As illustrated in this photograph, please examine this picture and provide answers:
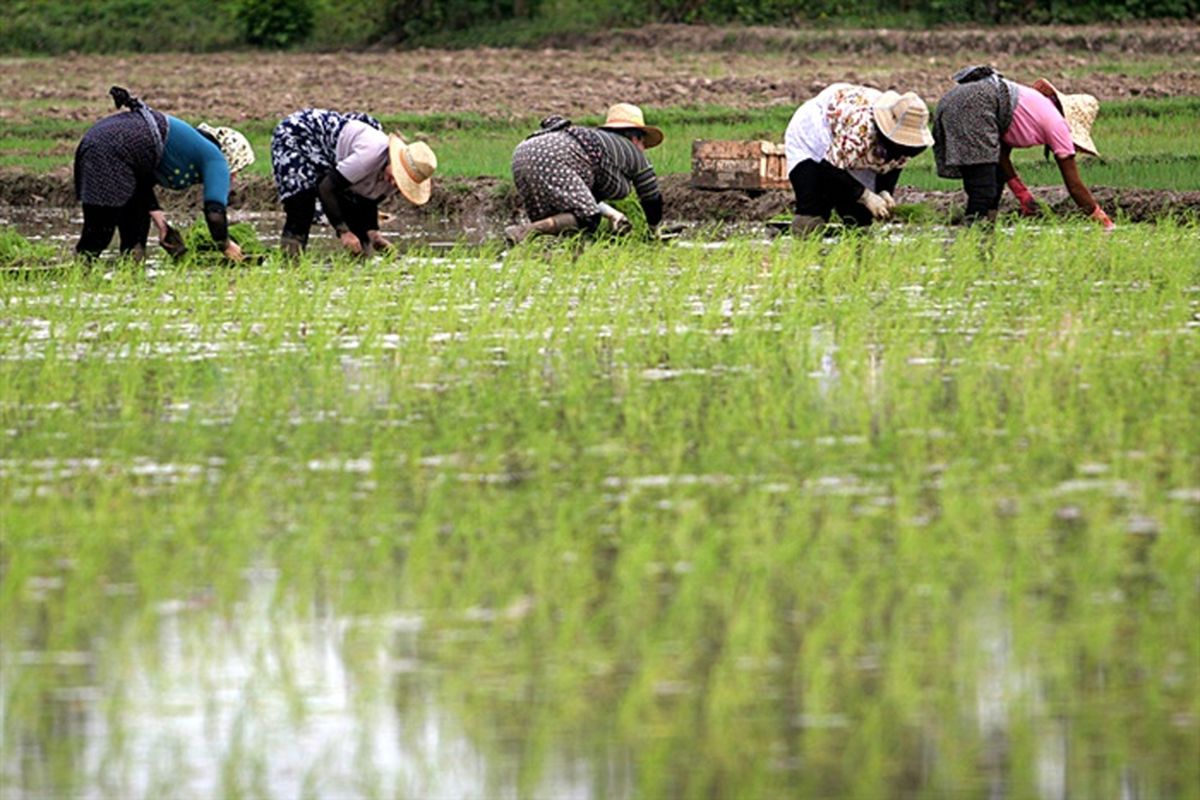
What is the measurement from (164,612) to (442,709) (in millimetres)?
847

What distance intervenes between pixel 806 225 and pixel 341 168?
98.5 inches

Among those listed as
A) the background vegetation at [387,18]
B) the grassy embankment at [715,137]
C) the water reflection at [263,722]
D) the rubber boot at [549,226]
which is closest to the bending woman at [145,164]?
the rubber boot at [549,226]

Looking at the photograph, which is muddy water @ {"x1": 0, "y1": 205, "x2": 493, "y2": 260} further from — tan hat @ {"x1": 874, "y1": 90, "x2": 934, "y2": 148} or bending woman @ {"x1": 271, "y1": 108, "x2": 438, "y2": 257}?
tan hat @ {"x1": 874, "y1": 90, "x2": 934, "y2": 148}

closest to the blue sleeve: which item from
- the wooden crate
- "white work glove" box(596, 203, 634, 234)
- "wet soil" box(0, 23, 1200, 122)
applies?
"white work glove" box(596, 203, 634, 234)

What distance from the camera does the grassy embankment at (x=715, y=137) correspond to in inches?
565

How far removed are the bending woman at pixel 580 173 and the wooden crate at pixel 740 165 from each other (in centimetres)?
282

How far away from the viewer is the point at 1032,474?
558 cm

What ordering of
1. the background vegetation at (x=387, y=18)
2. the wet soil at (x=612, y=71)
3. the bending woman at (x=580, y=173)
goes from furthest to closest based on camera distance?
the background vegetation at (x=387, y=18) → the wet soil at (x=612, y=71) → the bending woman at (x=580, y=173)

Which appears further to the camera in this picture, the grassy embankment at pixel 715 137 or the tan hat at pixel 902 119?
the grassy embankment at pixel 715 137

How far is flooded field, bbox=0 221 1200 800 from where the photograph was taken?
3686 millimetres

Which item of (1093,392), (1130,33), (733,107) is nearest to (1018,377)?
(1093,392)

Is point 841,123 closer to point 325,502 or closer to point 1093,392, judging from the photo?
point 1093,392

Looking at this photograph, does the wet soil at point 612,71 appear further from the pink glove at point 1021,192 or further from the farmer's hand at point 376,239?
the farmer's hand at point 376,239

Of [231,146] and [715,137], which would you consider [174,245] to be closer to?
[231,146]
